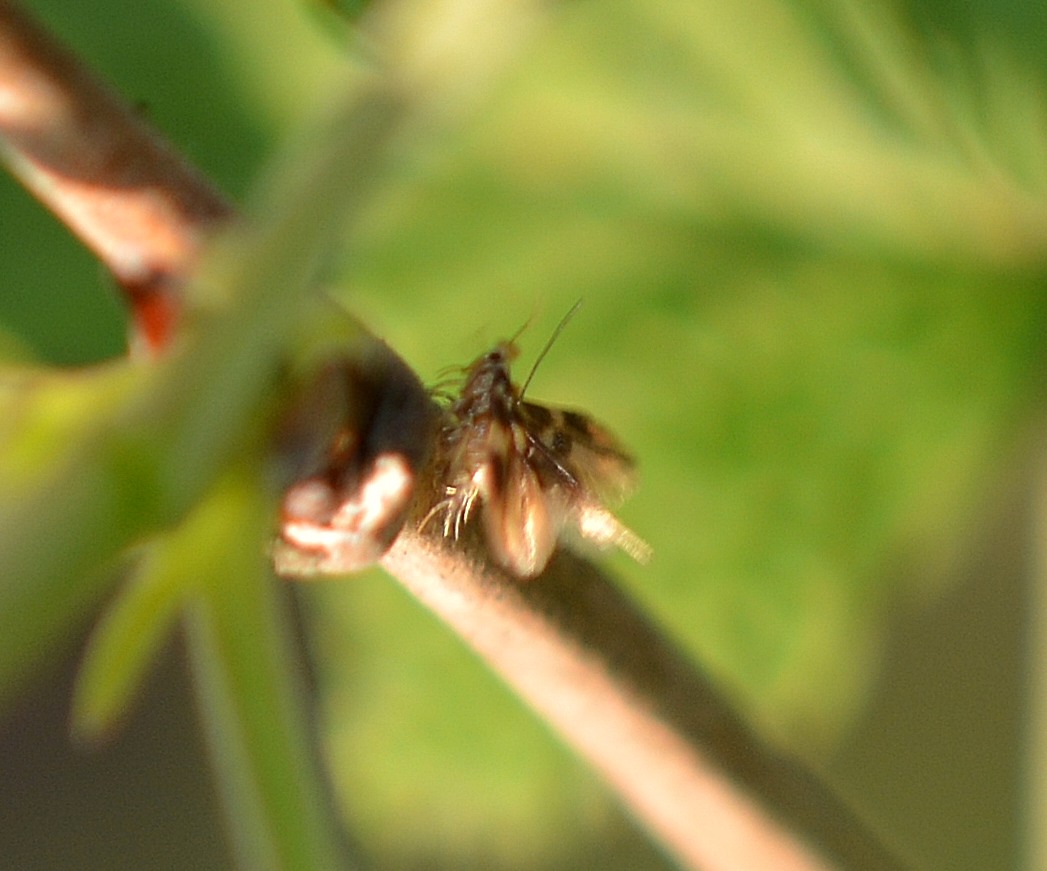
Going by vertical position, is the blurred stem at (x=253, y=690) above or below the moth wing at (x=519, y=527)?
below

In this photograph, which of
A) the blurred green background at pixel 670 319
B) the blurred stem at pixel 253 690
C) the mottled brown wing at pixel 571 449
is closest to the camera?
the blurred stem at pixel 253 690

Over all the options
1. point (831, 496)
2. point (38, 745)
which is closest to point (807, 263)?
point (831, 496)

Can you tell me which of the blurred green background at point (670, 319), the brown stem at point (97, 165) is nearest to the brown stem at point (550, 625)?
the brown stem at point (97, 165)

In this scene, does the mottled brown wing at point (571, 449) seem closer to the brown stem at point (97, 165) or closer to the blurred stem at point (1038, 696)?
the brown stem at point (97, 165)

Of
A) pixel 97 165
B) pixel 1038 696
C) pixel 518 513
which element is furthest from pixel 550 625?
pixel 1038 696

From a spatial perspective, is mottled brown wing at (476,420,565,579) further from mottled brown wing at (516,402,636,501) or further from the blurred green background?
the blurred green background

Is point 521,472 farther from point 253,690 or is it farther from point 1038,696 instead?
point 1038,696

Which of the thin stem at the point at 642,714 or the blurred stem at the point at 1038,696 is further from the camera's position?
the blurred stem at the point at 1038,696
